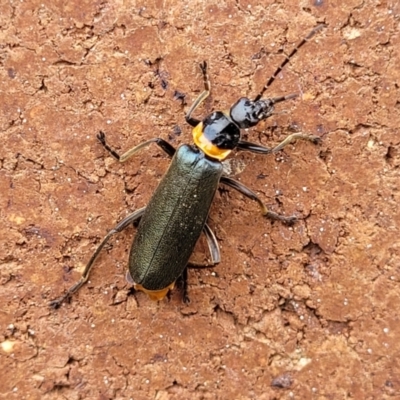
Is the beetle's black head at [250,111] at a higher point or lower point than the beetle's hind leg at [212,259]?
higher

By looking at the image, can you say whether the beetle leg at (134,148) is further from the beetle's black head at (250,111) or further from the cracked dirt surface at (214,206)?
the beetle's black head at (250,111)

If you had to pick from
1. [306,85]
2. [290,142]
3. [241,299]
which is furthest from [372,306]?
[306,85]

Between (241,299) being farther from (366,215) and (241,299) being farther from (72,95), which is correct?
(72,95)

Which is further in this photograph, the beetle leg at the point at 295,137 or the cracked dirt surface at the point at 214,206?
the beetle leg at the point at 295,137

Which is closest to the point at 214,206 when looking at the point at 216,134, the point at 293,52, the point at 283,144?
the point at 216,134

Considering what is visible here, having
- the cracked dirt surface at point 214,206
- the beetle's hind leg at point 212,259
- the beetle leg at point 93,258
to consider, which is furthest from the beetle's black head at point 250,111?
the beetle leg at point 93,258

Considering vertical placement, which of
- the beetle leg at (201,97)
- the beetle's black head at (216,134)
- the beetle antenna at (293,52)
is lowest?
the beetle's black head at (216,134)

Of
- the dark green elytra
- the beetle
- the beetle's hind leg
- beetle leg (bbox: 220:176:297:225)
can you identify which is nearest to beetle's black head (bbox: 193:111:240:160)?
the beetle
